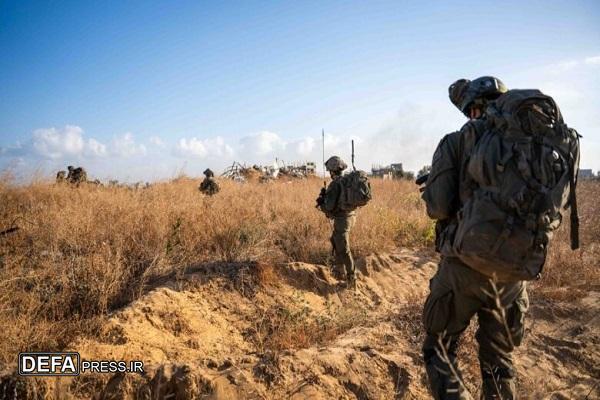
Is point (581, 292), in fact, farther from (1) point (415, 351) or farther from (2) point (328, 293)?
(2) point (328, 293)

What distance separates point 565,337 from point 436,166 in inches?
129

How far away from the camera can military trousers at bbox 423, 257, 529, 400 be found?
1.96m

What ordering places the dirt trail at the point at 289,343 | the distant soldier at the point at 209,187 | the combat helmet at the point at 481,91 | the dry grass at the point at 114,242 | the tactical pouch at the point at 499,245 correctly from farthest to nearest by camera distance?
the distant soldier at the point at 209,187
the dry grass at the point at 114,242
the dirt trail at the point at 289,343
the combat helmet at the point at 481,91
the tactical pouch at the point at 499,245

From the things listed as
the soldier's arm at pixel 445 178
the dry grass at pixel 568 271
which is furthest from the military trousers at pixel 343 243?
the soldier's arm at pixel 445 178

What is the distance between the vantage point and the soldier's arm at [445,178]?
2.05 meters

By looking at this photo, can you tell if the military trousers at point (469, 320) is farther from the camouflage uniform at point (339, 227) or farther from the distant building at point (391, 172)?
the distant building at point (391, 172)

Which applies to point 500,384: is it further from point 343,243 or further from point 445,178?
point 343,243

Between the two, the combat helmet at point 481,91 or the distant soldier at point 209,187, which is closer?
the combat helmet at point 481,91

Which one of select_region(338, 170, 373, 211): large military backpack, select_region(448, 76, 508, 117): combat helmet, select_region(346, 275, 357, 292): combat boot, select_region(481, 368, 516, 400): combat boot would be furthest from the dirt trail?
select_region(448, 76, 508, 117): combat helmet

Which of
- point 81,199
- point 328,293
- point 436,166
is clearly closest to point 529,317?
point 328,293

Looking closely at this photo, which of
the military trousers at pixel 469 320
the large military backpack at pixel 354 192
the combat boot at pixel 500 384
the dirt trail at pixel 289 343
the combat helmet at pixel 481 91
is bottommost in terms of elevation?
the dirt trail at pixel 289 343

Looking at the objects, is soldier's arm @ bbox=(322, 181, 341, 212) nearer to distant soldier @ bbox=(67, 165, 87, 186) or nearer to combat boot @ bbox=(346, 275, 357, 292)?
combat boot @ bbox=(346, 275, 357, 292)

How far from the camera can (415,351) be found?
3.35m

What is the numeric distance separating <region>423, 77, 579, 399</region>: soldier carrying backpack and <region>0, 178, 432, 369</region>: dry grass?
10.2 ft
